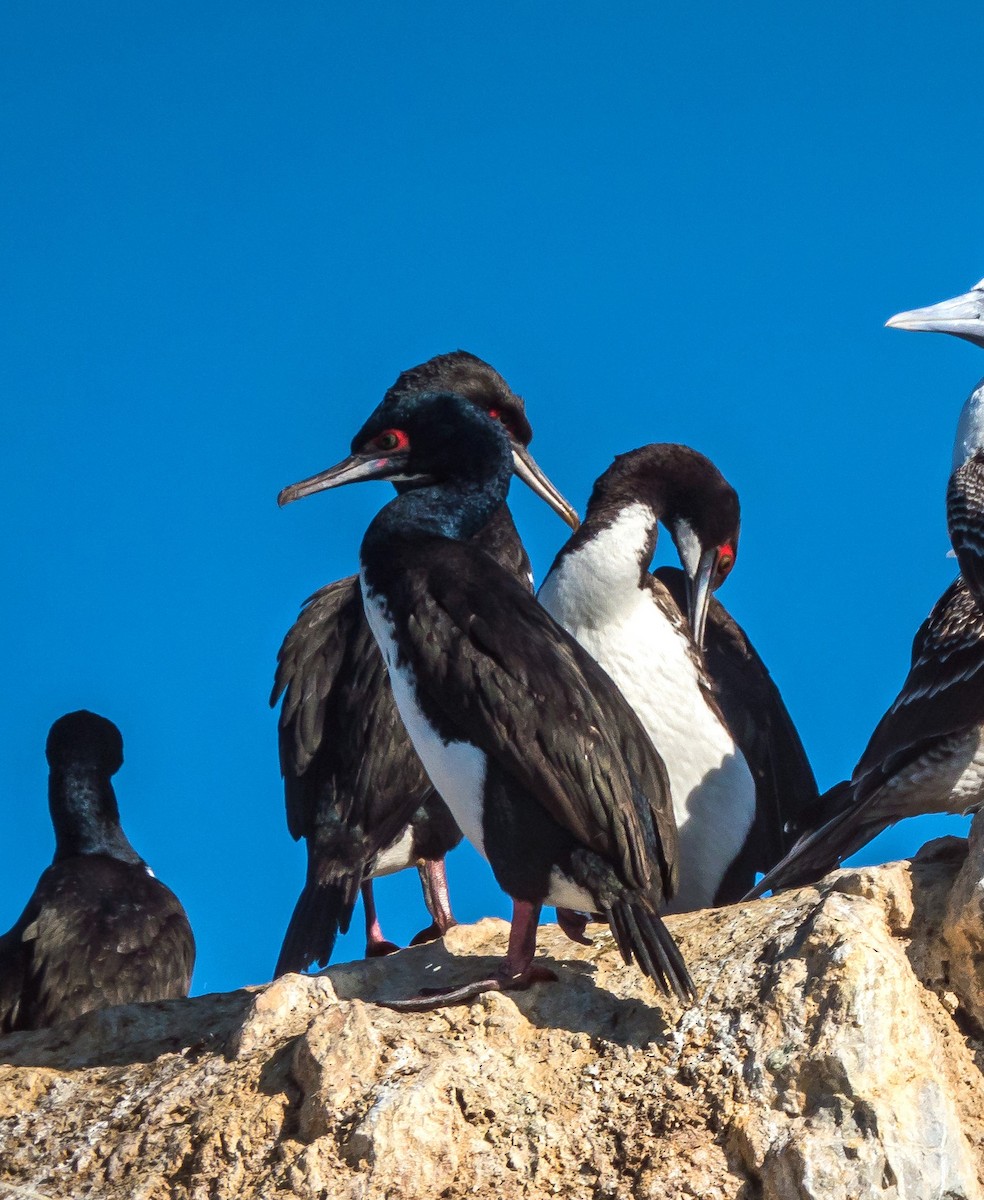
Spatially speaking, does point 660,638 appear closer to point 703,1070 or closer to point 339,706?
point 339,706

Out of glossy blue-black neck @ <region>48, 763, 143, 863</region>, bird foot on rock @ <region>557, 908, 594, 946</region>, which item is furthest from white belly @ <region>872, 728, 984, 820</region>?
glossy blue-black neck @ <region>48, 763, 143, 863</region>

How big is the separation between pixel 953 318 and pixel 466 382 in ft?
8.31

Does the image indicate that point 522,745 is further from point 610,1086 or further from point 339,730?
point 339,730

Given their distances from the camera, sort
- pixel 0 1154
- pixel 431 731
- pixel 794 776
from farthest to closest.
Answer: pixel 794 776, pixel 431 731, pixel 0 1154

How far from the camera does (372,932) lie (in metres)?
7.61

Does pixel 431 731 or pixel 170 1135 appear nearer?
pixel 170 1135

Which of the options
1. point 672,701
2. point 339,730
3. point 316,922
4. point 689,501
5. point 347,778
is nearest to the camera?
point 316,922

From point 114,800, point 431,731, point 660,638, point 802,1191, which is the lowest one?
point 802,1191

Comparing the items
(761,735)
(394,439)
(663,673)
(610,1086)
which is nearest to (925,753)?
(663,673)

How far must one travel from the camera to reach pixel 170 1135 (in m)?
4.86

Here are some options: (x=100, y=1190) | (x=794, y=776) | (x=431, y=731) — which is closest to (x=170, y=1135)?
(x=100, y=1190)

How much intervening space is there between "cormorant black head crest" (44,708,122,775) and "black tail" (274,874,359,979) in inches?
103

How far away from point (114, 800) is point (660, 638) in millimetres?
2976

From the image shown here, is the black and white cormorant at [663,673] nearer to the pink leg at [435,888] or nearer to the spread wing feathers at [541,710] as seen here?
the pink leg at [435,888]
